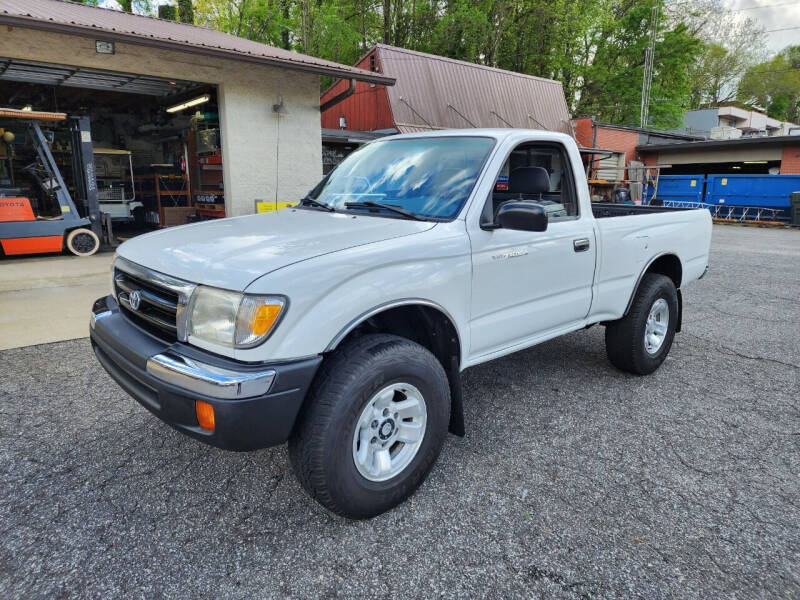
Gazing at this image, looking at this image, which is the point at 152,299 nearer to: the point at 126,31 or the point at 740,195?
the point at 126,31

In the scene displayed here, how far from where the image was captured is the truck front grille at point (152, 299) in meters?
2.35

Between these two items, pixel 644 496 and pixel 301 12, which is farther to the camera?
pixel 301 12

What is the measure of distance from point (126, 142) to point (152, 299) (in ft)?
52.3

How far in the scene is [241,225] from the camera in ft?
10.3

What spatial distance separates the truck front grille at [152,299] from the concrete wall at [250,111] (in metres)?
7.13

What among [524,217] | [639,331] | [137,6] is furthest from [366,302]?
[137,6]

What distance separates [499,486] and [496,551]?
0.51 m

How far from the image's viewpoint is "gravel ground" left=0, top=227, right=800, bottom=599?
219cm

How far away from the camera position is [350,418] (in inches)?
91.0

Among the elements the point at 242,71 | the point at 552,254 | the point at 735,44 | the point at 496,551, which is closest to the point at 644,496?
the point at 496,551

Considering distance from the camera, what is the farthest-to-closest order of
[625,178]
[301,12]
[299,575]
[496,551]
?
[625,178] → [301,12] → [496,551] → [299,575]

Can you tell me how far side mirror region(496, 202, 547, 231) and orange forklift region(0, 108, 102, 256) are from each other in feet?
31.1

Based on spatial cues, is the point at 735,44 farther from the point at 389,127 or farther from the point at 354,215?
the point at 354,215

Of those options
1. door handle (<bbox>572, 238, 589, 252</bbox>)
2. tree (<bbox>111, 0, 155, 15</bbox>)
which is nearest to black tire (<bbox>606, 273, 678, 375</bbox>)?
door handle (<bbox>572, 238, 589, 252</bbox>)
